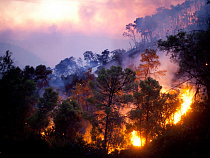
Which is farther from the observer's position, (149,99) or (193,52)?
(149,99)

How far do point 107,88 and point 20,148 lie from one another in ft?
35.5

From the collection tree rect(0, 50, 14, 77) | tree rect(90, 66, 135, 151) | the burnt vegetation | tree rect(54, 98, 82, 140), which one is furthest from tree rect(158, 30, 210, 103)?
tree rect(0, 50, 14, 77)

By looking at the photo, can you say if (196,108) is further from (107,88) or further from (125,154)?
(107,88)

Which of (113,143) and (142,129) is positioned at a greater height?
(142,129)

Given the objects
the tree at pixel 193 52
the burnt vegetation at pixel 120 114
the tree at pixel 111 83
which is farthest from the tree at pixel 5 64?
the tree at pixel 193 52

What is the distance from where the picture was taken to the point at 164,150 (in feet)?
19.0

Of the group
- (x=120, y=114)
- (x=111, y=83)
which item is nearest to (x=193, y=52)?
(x=111, y=83)

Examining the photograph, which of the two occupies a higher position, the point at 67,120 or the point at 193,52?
the point at 193,52

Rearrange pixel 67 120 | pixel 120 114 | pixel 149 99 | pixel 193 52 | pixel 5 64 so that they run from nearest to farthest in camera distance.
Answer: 1. pixel 193 52
2. pixel 5 64
3. pixel 149 99
4. pixel 120 114
5. pixel 67 120

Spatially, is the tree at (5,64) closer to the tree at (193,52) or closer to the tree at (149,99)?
the tree at (149,99)

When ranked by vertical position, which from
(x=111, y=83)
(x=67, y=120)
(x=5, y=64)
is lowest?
(x=67, y=120)

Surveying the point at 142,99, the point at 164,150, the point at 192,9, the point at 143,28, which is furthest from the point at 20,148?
the point at 192,9

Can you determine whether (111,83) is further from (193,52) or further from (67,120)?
(193,52)

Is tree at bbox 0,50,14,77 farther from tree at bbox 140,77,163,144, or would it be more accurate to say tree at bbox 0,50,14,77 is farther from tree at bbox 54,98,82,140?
tree at bbox 140,77,163,144
